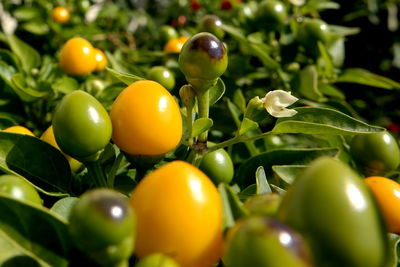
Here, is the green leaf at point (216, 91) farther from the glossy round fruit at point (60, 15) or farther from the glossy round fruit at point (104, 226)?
the glossy round fruit at point (60, 15)

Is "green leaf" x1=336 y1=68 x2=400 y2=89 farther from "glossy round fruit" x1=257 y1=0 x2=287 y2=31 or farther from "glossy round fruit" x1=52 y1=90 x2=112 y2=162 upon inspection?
"glossy round fruit" x1=52 y1=90 x2=112 y2=162

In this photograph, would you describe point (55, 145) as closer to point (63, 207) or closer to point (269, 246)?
point (63, 207)

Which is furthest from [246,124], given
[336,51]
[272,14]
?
[336,51]

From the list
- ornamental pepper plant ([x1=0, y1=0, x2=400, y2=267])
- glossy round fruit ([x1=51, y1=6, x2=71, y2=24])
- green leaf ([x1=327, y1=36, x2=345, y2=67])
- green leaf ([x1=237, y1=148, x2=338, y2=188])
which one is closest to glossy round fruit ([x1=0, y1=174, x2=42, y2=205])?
ornamental pepper plant ([x1=0, y1=0, x2=400, y2=267])

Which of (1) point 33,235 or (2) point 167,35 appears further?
(2) point 167,35

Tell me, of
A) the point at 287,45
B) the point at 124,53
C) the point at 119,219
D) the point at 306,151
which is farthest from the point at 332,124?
the point at 124,53

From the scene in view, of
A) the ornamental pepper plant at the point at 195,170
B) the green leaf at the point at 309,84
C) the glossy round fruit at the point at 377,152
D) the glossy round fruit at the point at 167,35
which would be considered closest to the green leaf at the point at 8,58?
the ornamental pepper plant at the point at 195,170
